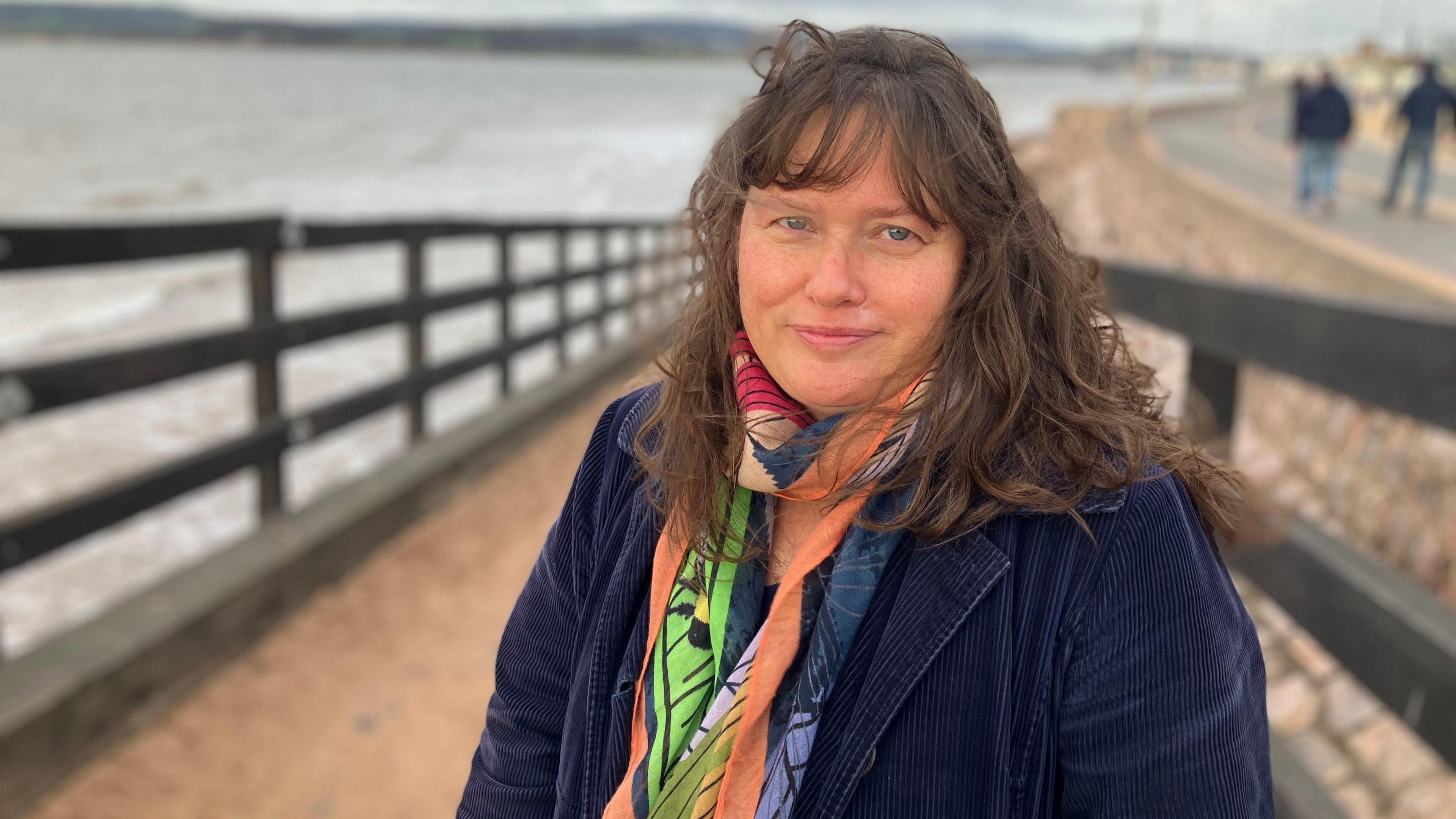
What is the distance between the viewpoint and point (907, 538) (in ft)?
3.79

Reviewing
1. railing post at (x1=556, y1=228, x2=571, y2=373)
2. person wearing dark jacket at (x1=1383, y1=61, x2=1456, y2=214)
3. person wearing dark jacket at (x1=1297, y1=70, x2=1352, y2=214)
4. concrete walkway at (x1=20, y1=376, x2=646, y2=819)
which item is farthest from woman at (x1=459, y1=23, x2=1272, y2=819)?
person wearing dark jacket at (x1=1383, y1=61, x2=1456, y2=214)

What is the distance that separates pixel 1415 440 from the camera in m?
4.83

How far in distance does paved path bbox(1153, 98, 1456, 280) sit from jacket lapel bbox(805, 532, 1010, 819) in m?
9.16

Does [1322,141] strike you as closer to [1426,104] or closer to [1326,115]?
[1326,115]

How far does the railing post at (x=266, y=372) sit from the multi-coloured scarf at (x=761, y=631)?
2939 mm

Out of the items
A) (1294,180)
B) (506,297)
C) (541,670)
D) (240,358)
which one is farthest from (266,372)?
(1294,180)

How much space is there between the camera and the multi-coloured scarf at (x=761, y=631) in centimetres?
112

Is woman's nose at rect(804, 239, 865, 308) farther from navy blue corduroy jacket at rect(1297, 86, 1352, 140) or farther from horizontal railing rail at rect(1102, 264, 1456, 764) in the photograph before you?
navy blue corduroy jacket at rect(1297, 86, 1352, 140)

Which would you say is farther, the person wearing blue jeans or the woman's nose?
the person wearing blue jeans

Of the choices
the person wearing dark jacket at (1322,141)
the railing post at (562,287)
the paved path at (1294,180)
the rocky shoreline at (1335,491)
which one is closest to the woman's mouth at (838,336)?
the rocky shoreline at (1335,491)

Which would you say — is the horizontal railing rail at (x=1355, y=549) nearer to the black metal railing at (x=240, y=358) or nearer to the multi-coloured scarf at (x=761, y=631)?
the multi-coloured scarf at (x=761, y=631)

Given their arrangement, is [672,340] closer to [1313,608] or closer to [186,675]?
[1313,608]

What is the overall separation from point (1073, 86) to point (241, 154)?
17284 cm

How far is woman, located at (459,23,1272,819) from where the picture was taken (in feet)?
3.45
